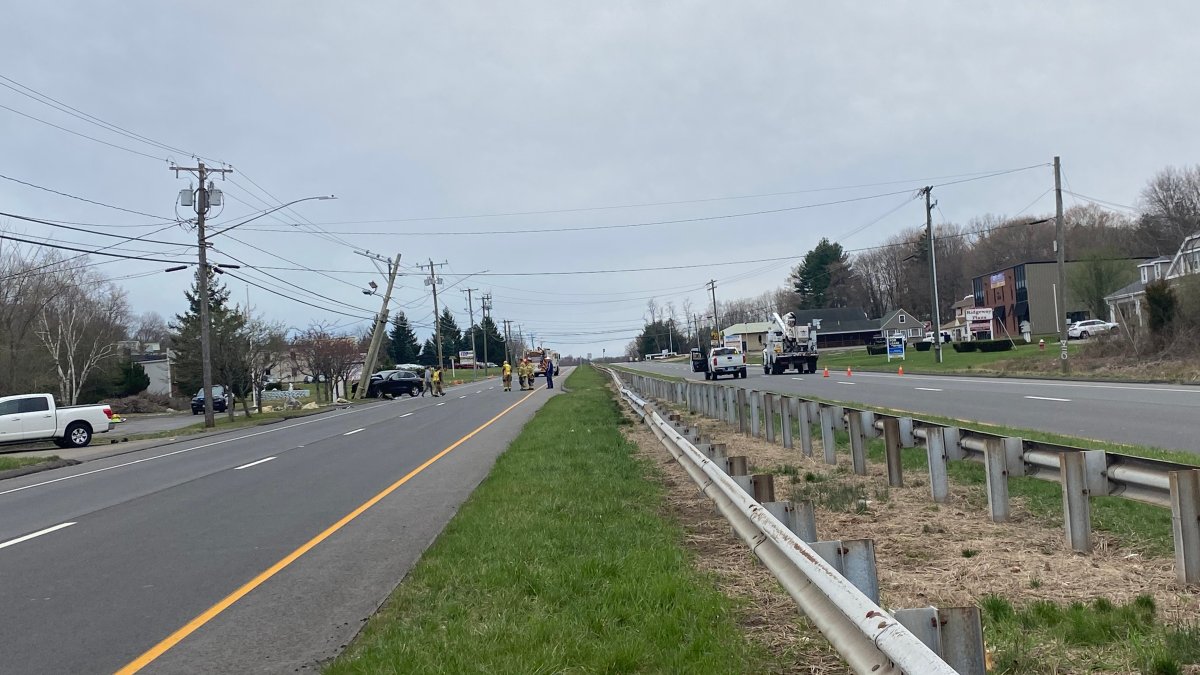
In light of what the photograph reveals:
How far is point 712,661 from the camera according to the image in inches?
182

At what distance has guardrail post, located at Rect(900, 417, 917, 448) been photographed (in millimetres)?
9531

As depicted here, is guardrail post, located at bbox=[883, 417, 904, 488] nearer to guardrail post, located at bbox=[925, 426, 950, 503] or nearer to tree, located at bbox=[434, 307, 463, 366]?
guardrail post, located at bbox=[925, 426, 950, 503]

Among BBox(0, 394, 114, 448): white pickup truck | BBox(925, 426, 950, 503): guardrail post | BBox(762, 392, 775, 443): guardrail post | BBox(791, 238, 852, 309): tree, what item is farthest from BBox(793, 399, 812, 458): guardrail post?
BBox(791, 238, 852, 309): tree

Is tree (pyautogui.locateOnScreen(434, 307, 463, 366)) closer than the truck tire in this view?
No

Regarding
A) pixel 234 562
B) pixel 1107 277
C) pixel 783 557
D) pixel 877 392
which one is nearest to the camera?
pixel 783 557

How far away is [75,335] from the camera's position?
62.3 m

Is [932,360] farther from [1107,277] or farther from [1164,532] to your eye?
[1164,532]

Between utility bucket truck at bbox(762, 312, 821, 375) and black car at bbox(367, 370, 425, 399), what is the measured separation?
22.8 meters

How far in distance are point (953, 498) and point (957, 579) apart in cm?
311

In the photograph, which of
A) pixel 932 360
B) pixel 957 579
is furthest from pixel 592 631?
pixel 932 360

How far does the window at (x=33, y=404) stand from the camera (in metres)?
28.9

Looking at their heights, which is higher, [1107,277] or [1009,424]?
[1107,277]

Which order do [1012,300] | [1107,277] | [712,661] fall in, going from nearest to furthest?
[712,661]
[1107,277]
[1012,300]

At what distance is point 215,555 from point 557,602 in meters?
4.30
